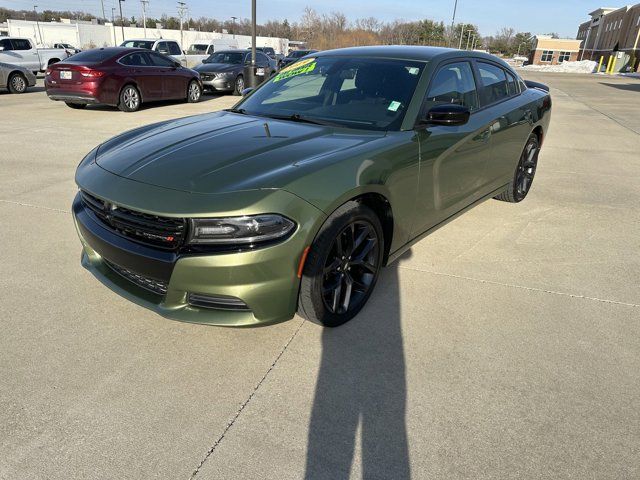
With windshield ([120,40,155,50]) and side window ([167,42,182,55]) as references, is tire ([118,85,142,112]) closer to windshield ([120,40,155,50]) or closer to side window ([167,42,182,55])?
windshield ([120,40,155,50])

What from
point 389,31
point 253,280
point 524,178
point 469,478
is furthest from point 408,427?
point 389,31

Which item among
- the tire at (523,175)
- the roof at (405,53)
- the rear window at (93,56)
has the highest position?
the roof at (405,53)

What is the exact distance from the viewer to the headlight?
2.27 m

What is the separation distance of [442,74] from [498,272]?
5.20ft

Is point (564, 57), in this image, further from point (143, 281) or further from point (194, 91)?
point (143, 281)

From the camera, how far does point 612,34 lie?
270 ft

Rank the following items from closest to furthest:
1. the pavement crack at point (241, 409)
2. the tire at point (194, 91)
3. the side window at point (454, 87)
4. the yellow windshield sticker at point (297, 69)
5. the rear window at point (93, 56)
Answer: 1. the pavement crack at point (241, 409)
2. the side window at point (454, 87)
3. the yellow windshield sticker at point (297, 69)
4. the rear window at point (93, 56)
5. the tire at point (194, 91)

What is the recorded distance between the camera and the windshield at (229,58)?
17044mm

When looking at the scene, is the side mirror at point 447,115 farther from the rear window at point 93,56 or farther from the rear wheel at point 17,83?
the rear wheel at point 17,83

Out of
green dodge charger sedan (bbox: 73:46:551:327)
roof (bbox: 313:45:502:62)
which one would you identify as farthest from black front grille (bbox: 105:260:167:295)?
roof (bbox: 313:45:502:62)

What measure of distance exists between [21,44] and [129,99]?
1095 centimetres

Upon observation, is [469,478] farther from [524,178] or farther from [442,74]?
[524,178]

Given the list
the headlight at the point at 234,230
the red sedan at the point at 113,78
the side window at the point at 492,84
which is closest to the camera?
the headlight at the point at 234,230

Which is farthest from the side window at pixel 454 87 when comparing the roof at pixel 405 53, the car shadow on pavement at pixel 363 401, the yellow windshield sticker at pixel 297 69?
the car shadow on pavement at pixel 363 401
